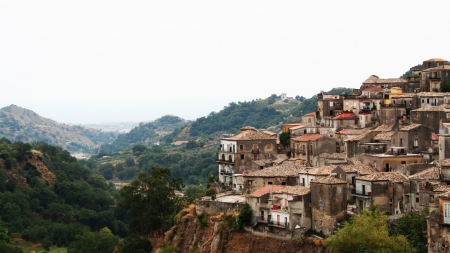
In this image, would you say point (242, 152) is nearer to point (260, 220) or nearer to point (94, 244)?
point (260, 220)

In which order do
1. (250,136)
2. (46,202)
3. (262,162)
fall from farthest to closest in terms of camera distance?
(46,202), (250,136), (262,162)

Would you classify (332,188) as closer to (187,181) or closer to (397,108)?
(397,108)

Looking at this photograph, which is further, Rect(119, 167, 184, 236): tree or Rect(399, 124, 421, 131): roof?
Rect(119, 167, 184, 236): tree

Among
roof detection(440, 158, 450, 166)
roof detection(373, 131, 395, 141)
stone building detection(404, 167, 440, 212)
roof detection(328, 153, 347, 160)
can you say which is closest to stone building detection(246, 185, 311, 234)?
stone building detection(404, 167, 440, 212)

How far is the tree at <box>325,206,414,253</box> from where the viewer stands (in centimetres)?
3675

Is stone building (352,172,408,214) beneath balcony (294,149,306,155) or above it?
beneath

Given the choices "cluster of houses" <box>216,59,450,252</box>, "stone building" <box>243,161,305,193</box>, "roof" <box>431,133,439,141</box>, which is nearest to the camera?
"cluster of houses" <box>216,59,450,252</box>

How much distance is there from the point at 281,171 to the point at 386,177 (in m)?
9.36

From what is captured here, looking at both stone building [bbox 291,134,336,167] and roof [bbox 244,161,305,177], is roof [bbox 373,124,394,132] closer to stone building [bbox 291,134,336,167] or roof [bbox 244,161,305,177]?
stone building [bbox 291,134,336,167]

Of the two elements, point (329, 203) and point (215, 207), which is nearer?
point (329, 203)

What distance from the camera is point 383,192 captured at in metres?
40.9

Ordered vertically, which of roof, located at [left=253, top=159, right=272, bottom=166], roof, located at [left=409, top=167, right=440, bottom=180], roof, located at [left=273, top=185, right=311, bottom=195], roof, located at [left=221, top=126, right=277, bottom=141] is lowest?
roof, located at [left=273, top=185, right=311, bottom=195]

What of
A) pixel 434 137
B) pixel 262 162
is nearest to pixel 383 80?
pixel 262 162

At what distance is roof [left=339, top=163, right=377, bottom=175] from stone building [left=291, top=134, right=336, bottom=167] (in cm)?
701
